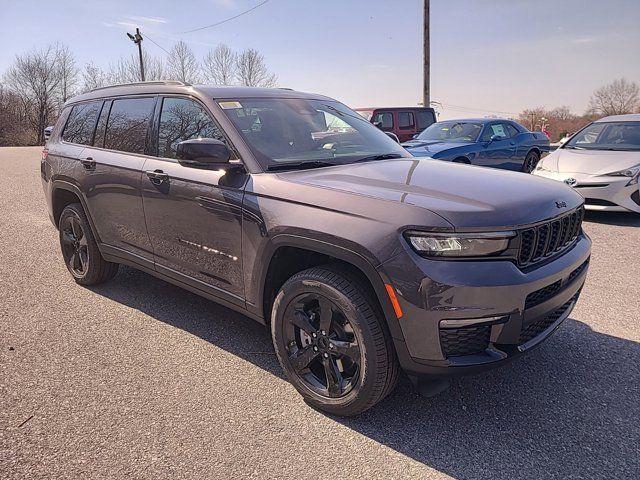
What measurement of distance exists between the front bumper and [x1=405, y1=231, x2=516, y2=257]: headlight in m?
5.56

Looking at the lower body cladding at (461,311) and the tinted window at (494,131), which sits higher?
the tinted window at (494,131)

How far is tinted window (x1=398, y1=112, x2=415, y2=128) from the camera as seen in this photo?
1465cm

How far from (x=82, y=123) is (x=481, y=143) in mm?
7964

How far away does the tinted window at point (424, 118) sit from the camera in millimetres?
15164

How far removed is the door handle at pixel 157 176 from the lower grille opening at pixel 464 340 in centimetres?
222

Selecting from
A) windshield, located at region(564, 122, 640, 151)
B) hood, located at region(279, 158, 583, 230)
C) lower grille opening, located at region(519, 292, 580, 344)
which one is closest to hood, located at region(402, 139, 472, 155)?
windshield, located at region(564, 122, 640, 151)


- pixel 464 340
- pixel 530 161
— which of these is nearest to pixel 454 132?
pixel 530 161

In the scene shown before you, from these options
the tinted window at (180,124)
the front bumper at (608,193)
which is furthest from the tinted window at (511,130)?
the tinted window at (180,124)

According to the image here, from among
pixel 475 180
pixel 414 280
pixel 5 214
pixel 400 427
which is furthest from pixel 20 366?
pixel 5 214

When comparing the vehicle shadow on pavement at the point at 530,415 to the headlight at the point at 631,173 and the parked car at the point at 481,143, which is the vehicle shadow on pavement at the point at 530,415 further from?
the parked car at the point at 481,143

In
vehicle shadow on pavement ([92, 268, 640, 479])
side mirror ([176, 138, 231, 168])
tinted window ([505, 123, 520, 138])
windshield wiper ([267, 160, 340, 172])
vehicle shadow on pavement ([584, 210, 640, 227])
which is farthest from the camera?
tinted window ([505, 123, 520, 138])

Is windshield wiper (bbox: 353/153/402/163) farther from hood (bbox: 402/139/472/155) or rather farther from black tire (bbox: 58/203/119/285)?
hood (bbox: 402/139/472/155)

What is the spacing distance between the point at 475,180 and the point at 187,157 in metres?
1.71

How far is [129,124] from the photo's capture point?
406cm
